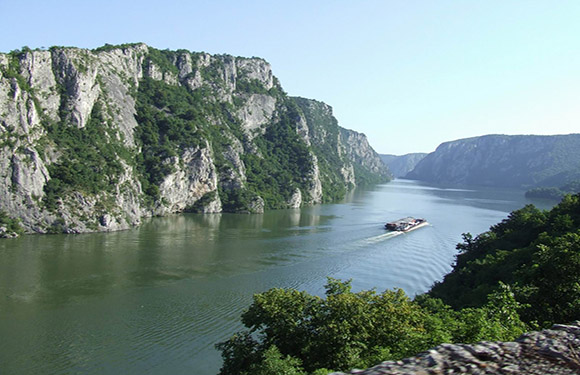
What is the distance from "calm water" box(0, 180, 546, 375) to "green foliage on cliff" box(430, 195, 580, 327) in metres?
6.01

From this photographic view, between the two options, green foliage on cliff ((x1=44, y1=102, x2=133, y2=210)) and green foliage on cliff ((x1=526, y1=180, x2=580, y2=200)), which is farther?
green foliage on cliff ((x1=526, y1=180, x2=580, y2=200))

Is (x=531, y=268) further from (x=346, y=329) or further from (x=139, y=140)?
(x=139, y=140)

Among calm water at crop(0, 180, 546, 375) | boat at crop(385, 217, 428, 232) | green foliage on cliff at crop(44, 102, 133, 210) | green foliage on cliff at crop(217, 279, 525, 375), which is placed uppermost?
green foliage on cliff at crop(44, 102, 133, 210)

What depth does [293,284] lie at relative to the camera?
119 feet

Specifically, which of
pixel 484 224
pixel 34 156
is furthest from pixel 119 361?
pixel 484 224

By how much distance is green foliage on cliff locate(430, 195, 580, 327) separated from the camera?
16.7m

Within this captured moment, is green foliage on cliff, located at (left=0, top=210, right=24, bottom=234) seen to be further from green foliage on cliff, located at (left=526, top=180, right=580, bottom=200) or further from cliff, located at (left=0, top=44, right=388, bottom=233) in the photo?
green foliage on cliff, located at (left=526, top=180, right=580, bottom=200)

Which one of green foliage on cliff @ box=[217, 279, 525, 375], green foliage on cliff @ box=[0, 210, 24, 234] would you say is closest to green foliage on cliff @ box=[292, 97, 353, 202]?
green foliage on cliff @ box=[0, 210, 24, 234]

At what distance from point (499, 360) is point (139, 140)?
79.2 metres

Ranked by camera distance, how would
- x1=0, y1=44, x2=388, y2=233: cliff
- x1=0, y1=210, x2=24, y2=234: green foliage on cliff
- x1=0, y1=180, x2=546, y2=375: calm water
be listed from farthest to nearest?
x1=0, y1=44, x2=388, y2=233: cliff < x1=0, y1=210, x2=24, y2=234: green foliage on cliff < x1=0, y1=180, x2=546, y2=375: calm water

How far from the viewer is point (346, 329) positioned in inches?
621

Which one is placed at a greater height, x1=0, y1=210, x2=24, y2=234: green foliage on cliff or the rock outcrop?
the rock outcrop

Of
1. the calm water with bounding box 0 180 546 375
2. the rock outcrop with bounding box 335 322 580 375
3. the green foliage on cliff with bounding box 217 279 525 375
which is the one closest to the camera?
the rock outcrop with bounding box 335 322 580 375

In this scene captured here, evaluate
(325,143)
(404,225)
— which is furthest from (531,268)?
(325,143)
